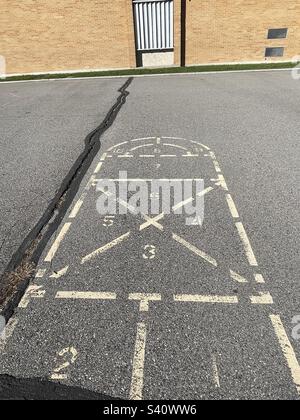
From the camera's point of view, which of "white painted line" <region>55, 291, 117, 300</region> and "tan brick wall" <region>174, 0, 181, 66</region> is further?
"tan brick wall" <region>174, 0, 181, 66</region>

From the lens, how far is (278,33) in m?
22.7

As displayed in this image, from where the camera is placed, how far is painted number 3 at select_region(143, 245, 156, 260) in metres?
4.92

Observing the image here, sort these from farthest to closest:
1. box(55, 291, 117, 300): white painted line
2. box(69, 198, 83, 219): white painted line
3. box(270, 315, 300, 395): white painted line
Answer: box(69, 198, 83, 219): white painted line < box(55, 291, 117, 300): white painted line < box(270, 315, 300, 395): white painted line

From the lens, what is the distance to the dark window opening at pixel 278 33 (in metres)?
22.6

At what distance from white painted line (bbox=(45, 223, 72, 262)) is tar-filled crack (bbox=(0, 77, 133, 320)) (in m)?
0.13

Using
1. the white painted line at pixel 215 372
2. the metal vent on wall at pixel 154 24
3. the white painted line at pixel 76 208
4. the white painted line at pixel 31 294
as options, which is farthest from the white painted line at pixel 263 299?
the metal vent on wall at pixel 154 24

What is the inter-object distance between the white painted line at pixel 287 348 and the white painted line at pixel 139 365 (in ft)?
4.96

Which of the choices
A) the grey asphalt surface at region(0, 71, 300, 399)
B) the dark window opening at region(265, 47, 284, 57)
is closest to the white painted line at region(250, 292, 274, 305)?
the grey asphalt surface at region(0, 71, 300, 399)

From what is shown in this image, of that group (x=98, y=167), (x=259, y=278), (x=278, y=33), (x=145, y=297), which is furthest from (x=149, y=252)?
(x=278, y=33)

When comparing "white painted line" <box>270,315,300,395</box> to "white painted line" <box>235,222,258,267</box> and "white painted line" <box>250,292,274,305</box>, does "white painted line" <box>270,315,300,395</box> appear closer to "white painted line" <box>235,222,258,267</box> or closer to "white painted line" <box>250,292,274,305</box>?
"white painted line" <box>250,292,274,305</box>

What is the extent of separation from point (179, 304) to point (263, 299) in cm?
107

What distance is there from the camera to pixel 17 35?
76.2ft

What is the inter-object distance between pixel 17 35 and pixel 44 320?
2502 centimetres

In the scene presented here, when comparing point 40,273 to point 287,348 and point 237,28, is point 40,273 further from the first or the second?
point 237,28
